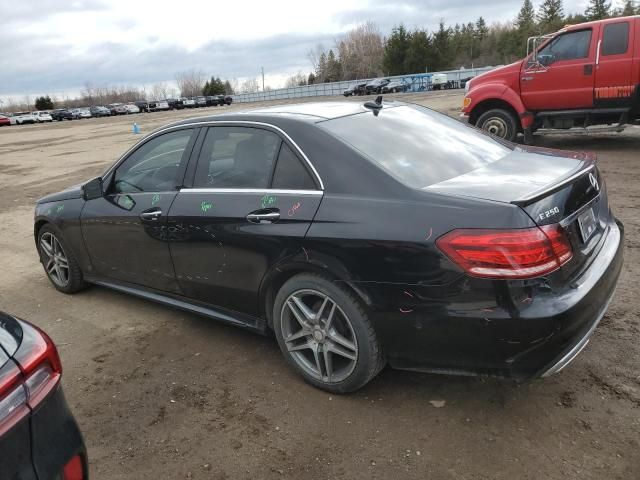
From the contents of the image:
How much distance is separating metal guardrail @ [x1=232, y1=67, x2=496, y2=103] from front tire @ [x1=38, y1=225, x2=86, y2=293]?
149 feet

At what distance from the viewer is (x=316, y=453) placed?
2703 millimetres

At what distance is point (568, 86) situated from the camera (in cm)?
977

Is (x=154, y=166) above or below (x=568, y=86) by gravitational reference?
above

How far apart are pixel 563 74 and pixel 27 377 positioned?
10.2 metres

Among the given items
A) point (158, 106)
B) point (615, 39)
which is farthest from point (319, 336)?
point (158, 106)

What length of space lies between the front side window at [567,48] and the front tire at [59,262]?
882cm

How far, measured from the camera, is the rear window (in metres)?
3.04

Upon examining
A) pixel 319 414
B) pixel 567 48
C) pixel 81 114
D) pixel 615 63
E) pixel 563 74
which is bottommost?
pixel 81 114

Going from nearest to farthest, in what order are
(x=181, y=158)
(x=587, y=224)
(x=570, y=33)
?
(x=587, y=224) → (x=181, y=158) → (x=570, y=33)

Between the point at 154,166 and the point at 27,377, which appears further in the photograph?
the point at 154,166

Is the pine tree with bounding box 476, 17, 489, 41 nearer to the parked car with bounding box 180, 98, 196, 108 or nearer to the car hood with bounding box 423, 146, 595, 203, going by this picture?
the parked car with bounding box 180, 98, 196, 108

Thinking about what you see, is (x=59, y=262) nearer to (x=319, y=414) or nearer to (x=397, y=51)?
(x=319, y=414)

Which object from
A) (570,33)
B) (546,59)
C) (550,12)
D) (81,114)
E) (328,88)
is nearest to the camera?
(570,33)

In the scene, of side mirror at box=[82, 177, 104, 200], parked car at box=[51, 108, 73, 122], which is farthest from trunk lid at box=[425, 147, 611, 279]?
parked car at box=[51, 108, 73, 122]
